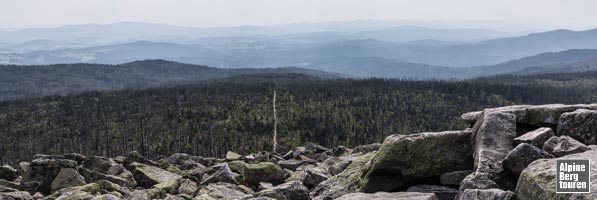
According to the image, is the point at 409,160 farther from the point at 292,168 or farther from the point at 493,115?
the point at 292,168

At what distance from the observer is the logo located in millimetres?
16719

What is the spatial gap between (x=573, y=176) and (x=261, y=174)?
29.7m

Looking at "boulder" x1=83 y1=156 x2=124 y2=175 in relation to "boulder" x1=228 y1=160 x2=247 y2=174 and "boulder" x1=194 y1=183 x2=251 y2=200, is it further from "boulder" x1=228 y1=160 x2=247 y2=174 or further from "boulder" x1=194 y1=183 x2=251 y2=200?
"boulder" x1=194 y1=183 x2=251 y2=200

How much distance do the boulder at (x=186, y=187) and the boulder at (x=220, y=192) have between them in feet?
7.60

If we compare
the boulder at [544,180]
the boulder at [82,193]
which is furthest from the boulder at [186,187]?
the boulder at [544,180]

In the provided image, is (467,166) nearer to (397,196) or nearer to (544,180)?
(397,196)

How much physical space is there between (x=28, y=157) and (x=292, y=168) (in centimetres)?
15711

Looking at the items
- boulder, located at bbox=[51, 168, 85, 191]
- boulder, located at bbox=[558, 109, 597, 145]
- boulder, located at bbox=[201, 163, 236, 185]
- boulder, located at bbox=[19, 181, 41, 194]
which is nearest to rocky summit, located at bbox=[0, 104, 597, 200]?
boulder, located at bbox=[558, 109, 597, 145]

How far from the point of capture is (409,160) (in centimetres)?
2605

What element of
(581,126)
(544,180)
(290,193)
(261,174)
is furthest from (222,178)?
(544,180)

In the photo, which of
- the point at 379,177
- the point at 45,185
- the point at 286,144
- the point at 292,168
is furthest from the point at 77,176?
the point at 286,144

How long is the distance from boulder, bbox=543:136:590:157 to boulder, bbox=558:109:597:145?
1.99m

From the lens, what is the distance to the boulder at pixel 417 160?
1006 inches

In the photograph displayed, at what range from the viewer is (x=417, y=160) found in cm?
2591
